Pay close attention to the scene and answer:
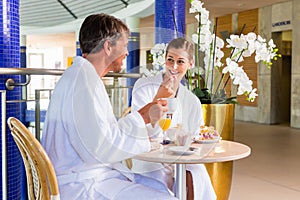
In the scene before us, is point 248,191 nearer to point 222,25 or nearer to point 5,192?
point 5,192

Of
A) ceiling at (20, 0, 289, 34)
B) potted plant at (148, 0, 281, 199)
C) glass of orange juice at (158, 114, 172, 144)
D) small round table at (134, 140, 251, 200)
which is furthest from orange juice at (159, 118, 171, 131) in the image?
ceiling at (20, 0, 289, 34)

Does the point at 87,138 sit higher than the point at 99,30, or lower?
lower

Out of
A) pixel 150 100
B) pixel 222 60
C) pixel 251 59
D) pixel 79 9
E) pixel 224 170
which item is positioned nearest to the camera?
pixel 150 100

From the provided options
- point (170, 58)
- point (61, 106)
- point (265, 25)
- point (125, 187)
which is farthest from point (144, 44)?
point (265, 25)

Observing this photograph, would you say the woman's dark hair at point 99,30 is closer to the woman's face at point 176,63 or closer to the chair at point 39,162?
the woman's face at point 176,63

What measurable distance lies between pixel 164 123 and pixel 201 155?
0.44 metres

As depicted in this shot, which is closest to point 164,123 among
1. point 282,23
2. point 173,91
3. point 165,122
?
point 165,122

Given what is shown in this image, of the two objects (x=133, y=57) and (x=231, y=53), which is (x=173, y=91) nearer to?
(x=133, y=57)

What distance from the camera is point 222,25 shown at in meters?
12.9

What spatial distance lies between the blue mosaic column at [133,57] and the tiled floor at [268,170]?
2323 mm

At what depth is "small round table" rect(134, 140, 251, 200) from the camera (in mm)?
1550

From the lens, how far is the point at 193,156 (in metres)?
1.68

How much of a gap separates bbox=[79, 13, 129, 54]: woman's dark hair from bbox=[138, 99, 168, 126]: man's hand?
0.27 m

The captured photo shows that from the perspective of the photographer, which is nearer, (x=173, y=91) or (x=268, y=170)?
(x=173, y=91)
